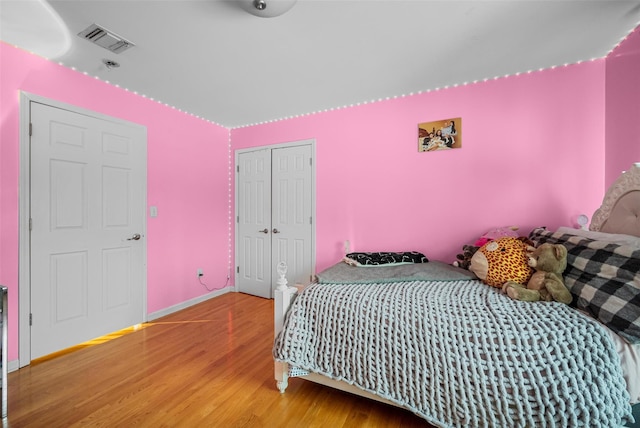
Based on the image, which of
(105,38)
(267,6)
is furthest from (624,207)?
(105,38)

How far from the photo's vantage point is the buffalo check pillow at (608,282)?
1.13 meters

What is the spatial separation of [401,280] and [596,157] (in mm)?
1969

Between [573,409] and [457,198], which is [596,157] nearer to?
[457,198]

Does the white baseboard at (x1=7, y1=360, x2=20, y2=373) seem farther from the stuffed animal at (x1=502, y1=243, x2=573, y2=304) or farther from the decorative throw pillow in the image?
the stuffed animal at (x1=502, y1=243, x2=573, y2=304)

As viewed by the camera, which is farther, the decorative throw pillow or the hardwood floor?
the decorative throw pillow

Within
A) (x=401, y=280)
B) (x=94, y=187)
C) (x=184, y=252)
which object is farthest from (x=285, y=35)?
(x=184, y=252)

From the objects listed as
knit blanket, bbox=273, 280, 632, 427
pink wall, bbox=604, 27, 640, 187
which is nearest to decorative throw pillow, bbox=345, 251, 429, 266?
knit blanket, bbox=273, 280, 632, 427

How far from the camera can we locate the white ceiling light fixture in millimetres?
1379

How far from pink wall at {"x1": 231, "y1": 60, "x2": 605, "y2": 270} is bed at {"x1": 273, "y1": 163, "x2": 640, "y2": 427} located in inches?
24.2

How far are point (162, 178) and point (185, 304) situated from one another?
5.04 feet

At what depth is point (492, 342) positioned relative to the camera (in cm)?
119

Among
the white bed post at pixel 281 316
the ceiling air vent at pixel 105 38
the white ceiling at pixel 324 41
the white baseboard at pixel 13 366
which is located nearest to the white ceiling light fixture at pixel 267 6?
the white ceiling at pixel 324 41

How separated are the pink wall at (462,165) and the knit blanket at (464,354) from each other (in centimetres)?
110

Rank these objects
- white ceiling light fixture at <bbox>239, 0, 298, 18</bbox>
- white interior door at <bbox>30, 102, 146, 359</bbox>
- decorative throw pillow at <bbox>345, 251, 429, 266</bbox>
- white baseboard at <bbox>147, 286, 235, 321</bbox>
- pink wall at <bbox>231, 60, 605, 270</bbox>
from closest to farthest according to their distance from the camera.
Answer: white ceiling light fixture at <bbox>239, 0, 298, 18</bbox> < white interior door at <bbox>30, 102, 146, 359</bbox> < pink wall at <bbox>231, 60, 605, 270</bbox> < decorative throw pillow at <bbox>345, 251, 429, 266</bbox> < white baseboard at <bbox>147, 286, 235, 321</bbox>
